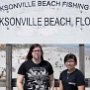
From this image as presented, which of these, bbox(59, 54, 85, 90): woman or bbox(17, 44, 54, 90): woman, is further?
bbox(17, 44, 54, 90): woman

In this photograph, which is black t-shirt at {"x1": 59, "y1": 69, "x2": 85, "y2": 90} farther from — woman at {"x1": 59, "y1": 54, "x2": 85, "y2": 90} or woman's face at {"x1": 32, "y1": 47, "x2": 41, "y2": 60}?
woman's face at {"x1": 32, "y1": 47, "x2": 41, "y2": 60}

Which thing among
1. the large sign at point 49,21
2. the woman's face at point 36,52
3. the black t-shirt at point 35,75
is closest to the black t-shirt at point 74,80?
the black t-shirt at point 35,75

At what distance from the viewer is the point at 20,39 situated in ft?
17.2

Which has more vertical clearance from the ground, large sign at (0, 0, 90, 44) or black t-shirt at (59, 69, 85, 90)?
large sign at (0, 0, 90, 44)

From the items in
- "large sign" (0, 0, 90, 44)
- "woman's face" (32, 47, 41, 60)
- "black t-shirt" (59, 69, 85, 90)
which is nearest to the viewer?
"black t-shirt" (59, 69, 85, 90)

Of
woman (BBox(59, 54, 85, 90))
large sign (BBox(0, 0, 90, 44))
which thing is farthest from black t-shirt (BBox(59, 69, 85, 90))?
large sign (BBox(0, 0, 90, 44))

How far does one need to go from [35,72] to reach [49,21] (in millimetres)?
1034

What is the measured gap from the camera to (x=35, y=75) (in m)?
4.50

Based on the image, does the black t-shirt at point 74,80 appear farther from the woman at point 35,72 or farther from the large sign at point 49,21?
the large sign at point 49,21

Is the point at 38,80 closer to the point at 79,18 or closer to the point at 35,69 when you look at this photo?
the point at 35,69

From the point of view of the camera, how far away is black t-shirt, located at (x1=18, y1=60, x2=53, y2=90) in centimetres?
451

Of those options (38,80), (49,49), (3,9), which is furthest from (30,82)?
(3,9)

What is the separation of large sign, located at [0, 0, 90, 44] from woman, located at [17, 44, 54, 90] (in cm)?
70

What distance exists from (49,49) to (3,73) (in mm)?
851
